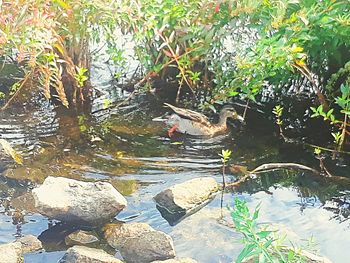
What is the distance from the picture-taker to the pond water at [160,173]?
140 inches

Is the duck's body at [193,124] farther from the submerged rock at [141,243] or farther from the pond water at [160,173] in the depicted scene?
the submerged rock at [141,243]

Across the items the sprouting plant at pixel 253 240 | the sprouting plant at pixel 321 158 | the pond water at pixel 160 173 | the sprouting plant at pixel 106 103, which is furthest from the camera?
the sprouting plant at pixel 106 103

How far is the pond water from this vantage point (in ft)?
11.7

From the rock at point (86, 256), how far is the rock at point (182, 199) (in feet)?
1.93

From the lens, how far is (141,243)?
334 cm

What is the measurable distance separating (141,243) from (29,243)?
24.5 inches

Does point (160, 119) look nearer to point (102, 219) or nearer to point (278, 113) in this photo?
point (278, 113)

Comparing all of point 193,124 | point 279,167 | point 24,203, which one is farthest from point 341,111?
point 24,203

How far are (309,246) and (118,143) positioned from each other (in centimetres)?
185

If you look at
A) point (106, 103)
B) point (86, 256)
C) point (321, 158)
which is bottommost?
point (321, 158)

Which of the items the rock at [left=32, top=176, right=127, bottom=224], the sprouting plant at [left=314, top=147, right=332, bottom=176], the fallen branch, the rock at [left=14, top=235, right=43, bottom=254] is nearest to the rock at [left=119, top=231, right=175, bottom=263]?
the rock at [left=32, top=176, right=127, bottom=224]

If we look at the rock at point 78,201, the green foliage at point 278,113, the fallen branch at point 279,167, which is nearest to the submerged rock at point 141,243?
the rock at point 78,201

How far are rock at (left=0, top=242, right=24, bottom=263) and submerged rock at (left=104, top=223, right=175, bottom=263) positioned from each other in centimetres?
51

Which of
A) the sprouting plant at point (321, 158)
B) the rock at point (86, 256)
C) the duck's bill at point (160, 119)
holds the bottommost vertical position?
the sprouting plant at point (321, 158)
